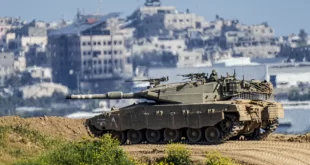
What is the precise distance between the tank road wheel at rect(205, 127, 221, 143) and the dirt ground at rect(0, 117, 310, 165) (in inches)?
14.5

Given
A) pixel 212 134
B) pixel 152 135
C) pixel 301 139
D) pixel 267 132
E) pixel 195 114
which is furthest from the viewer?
pixel 267 132

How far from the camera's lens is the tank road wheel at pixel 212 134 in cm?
4041

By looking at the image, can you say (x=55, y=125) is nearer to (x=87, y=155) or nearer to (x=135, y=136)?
(x=135, y=136)

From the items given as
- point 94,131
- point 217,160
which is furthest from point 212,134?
point 217,160

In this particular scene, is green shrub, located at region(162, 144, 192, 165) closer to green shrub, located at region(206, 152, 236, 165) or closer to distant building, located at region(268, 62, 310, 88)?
green shrub, located at region(206, 152, 236, 165)

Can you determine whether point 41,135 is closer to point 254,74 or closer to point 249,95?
point 249,95

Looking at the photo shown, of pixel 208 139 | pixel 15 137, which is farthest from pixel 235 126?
pixel 15 137

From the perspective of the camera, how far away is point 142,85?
16962 centimetres

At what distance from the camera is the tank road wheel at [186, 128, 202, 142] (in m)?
40.8

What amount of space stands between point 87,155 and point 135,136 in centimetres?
954

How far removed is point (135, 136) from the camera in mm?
41719

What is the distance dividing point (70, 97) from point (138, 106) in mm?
2129

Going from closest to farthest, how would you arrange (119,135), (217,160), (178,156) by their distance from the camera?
(217,160) → (178,156) → (119,135)

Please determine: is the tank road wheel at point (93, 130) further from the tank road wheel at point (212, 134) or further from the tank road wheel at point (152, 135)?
the tank road wheel at point (212, 134)
